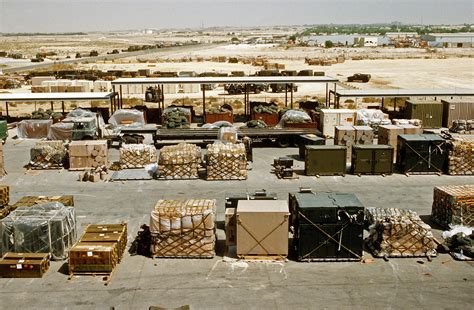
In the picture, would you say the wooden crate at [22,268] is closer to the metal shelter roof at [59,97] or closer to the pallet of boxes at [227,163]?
the pallet of boxes at [227,163]

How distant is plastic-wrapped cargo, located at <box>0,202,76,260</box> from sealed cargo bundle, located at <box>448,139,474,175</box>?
20569 millimetres

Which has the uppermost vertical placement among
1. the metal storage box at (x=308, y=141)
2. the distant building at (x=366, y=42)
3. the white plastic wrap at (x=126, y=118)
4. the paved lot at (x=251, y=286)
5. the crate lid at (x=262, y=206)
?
the distant building at (x=366, y=42)

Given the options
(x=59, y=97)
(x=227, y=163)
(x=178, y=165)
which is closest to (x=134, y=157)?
(x=178, y=165)

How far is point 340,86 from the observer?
228 feet

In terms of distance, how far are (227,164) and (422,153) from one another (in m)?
10.8

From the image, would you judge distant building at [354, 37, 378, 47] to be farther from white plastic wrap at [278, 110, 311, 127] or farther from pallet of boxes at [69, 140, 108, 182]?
pallet of boxes at [69, 140, 108, 182]

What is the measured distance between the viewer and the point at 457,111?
4203 cm

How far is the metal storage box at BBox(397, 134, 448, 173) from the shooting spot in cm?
2862

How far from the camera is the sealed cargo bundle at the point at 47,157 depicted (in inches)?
1209

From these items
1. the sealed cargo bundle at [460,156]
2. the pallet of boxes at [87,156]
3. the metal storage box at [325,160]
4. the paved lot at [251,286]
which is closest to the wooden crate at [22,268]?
the paved lot at [251,286]

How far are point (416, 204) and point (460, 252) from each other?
5.76 meters

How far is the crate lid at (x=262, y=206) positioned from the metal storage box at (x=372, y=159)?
11.0 meters

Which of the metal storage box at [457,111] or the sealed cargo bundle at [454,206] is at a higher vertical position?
the metal storage box at [457,111]

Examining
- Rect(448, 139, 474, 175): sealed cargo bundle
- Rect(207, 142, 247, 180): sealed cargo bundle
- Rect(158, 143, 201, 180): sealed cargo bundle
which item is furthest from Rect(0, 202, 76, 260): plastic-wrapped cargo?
Rect(448, 139, 474, 175): sealed cargo bundle
